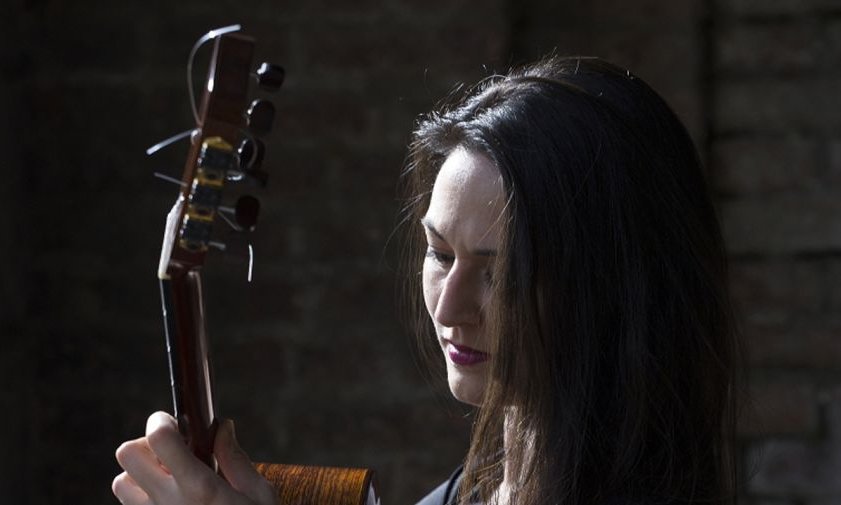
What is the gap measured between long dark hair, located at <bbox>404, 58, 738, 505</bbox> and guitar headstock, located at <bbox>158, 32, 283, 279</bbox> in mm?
309

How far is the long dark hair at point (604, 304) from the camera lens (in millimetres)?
1491

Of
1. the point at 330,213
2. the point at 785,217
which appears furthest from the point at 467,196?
the point at 785,217

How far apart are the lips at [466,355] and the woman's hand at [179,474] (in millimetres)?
249

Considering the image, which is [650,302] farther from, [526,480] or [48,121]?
[48,121]

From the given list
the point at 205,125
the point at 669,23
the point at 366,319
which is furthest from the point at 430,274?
the point at 669,23

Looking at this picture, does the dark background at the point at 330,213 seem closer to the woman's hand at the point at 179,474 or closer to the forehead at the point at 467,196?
the forehead at the point at 467,196

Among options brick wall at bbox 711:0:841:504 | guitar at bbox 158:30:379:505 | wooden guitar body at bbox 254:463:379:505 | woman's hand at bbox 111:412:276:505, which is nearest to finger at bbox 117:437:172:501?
woman's hand at bbox 111:412:276:505

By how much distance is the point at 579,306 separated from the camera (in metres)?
1.50

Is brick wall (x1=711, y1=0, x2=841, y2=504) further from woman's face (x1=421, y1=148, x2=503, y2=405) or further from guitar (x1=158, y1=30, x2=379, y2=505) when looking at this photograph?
guitar (x1=158, y1=30, x2=379, y2=505)

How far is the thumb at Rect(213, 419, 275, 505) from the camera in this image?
1466 millimetres

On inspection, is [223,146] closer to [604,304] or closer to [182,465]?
[182,465]

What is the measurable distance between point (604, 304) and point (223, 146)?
1.51ft

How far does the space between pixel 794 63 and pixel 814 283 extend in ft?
1.36

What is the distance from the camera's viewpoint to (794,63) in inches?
105
